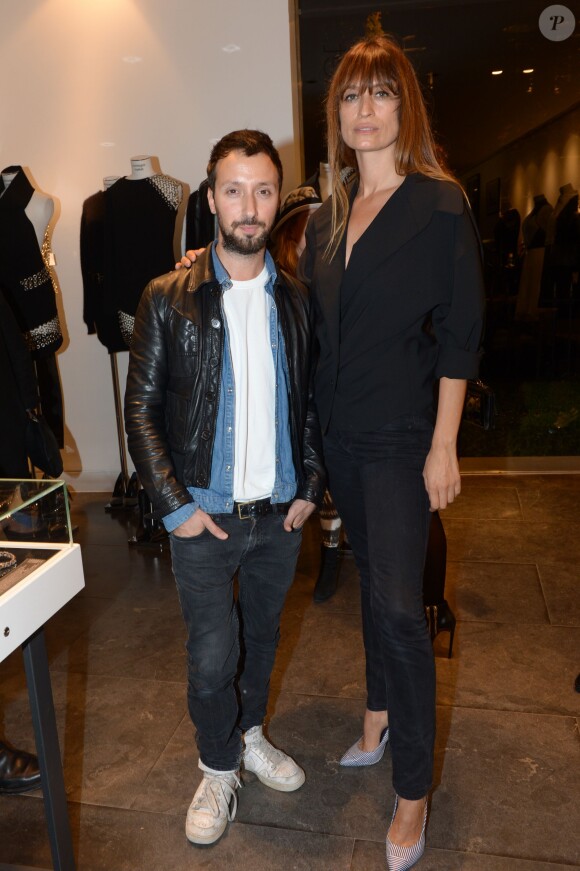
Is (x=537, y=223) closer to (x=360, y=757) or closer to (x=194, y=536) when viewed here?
(x=360, y=757)

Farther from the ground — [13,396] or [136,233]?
[136,233]

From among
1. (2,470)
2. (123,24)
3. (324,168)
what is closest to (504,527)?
(324,168)

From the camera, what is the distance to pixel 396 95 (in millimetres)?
1745

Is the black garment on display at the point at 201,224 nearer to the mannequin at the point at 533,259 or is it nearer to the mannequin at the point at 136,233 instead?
the mannequin at the point at 136,233

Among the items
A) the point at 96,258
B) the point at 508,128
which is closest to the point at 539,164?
the point at 508,128

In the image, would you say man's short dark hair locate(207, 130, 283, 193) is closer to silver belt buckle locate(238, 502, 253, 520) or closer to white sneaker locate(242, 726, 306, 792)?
silver belt buckle locate(238, 502, 253, 520)

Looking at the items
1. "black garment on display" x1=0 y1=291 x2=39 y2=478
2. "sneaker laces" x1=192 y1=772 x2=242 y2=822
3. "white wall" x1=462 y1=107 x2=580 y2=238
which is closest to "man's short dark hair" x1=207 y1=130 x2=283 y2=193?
"black garment on display" x1=0 y1=291 x2=39 y2=478

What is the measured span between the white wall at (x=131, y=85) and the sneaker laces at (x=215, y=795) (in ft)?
11.3

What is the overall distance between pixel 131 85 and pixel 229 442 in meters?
3.44

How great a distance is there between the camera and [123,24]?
4434 mm

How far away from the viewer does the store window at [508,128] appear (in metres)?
4.60

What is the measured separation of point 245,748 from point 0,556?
106cm

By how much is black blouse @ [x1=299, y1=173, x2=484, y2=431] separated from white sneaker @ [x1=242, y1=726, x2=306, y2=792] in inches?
36.3

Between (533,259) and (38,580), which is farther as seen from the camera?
(533,259)
